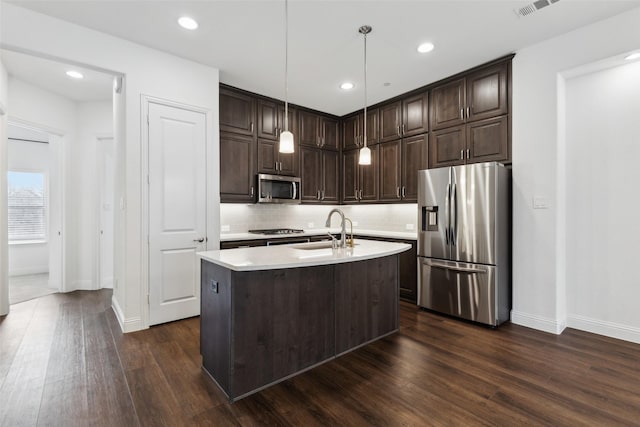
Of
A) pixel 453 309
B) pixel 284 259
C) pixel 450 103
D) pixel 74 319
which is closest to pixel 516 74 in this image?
pixel 450 103

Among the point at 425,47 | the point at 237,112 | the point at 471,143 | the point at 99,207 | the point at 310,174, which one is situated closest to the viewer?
Result: the point at 425,47

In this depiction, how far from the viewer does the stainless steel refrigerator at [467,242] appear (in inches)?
127

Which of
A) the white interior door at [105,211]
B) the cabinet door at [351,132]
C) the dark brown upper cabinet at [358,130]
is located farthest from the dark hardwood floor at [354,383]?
the cabinet door at [351,132]

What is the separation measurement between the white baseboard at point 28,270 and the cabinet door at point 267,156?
17.6 ft

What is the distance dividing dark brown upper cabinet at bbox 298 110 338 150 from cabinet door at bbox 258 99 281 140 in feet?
1.70

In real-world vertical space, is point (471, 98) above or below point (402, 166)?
above

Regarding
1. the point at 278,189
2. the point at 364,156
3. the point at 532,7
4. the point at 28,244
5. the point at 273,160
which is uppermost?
the point at 532,7

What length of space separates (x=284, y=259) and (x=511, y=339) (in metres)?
2.48

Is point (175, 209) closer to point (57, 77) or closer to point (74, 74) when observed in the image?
point (74, 74)

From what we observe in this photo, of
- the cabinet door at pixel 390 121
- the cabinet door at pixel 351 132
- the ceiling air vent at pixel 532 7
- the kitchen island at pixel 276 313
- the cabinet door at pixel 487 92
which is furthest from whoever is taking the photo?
the cabinet door at pixel 351 132

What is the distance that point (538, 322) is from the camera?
320cm

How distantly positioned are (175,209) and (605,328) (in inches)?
188

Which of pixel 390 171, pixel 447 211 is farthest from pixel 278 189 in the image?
pixel 447 211

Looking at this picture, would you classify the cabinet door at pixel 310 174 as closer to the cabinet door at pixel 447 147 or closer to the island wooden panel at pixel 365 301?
the cabinet door at pixel 447 147
